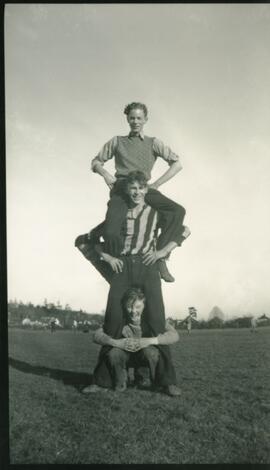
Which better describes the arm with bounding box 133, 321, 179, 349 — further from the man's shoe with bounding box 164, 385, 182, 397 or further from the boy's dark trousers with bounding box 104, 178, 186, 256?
the boy's dark trousers with bounding box 104, 178, 186, 256

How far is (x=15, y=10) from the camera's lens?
5.84 metres

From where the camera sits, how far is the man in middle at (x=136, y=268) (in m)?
5.59

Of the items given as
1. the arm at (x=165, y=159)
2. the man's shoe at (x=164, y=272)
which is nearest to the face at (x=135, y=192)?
the arm at (x=165, y=159)

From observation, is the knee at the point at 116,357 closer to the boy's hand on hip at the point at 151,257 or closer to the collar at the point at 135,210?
the boy's hand on hip at the point at 151,257

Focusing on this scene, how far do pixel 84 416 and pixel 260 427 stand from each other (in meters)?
1.54

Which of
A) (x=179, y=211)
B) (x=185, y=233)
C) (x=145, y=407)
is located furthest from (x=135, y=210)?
(x=145, y=407)

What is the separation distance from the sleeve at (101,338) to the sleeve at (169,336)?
1.59 feet

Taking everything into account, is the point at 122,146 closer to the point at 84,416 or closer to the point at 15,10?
the point at 15,10

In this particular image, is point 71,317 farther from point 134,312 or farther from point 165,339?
point 165,339

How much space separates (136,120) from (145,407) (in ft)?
8.93

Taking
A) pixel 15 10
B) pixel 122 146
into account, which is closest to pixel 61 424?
pixel 122 146

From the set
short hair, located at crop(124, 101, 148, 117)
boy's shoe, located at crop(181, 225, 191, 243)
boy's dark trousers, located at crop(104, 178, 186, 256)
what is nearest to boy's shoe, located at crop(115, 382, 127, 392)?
boy's dark trousers, located at crop(104, 178, 186, 256)

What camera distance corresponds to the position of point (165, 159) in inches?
232

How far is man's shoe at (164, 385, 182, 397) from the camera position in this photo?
5426 millimetres
